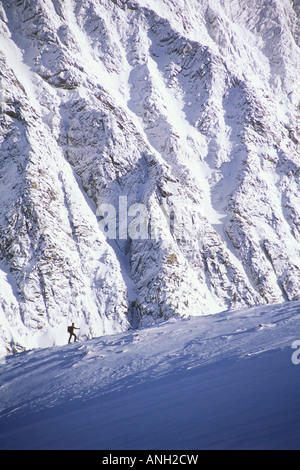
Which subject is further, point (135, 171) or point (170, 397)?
point (135, 171)

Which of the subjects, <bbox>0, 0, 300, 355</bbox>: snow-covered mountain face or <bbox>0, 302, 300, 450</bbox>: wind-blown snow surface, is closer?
<bbox>0, 302, 300, 450</bbox>: wind-blown snow surface

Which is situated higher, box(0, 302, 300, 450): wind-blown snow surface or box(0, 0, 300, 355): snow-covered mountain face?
box(0, 0, 300, 355): snow-covered mountain face

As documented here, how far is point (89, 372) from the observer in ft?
37.0

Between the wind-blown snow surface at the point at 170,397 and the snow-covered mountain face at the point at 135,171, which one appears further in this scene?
the snow-covered mountain face at the point at 135,171

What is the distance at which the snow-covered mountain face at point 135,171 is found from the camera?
35.2m

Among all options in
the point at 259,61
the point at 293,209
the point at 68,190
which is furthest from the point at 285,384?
the point at 259,61

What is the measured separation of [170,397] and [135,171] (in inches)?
1641

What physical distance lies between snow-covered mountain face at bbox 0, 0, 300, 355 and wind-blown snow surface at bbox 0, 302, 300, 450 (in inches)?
846

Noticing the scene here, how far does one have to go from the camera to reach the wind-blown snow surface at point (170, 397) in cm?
508

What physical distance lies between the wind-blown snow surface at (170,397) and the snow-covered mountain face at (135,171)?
21.5 metres

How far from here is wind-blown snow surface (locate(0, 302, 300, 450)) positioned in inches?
200

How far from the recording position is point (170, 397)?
7.09 metres

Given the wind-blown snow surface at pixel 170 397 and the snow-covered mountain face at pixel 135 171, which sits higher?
the snow-covered mountain face at pixel 135 171

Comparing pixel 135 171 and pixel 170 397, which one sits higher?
pixel 135 171
